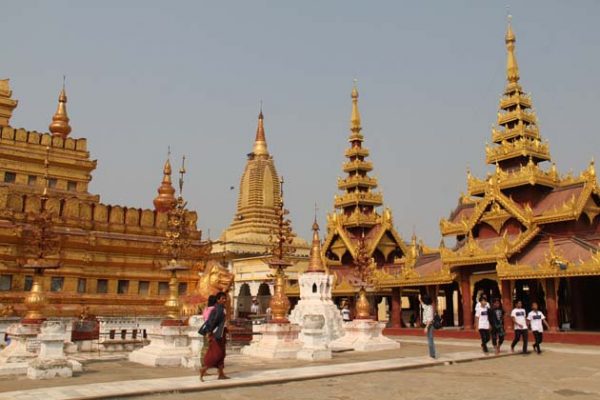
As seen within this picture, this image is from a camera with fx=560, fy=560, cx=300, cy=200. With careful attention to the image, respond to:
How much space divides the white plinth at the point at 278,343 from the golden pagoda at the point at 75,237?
13.3 meters

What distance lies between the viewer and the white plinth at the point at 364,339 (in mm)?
19297

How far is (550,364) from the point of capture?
1414 cm

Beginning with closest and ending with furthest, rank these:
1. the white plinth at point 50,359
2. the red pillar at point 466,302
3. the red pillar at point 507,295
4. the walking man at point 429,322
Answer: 1. the white plinth at point 50,359
2. the walking man at point 429,322
3. the red pillar at point 507,295
4. the red pillar at point 466,302

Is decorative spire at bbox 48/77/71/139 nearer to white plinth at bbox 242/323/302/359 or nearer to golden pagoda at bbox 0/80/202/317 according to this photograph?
golden pagoda at bbox 0/80/202/317

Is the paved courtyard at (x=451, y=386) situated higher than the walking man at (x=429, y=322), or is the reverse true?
the walking man at (x=429, y=322)

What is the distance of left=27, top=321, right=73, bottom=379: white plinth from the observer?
1152cm

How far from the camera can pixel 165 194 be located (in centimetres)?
3934

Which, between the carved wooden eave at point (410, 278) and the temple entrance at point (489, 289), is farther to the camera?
the temple entrance at point (489, 289)

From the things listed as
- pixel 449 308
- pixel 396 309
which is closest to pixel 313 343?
pixel 396 309

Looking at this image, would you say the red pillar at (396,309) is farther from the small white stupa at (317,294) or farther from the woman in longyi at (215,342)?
the woman in longyi at (215,342)

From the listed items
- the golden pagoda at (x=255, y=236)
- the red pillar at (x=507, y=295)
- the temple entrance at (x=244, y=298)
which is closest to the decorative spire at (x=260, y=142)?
the golden pagoda at (x=255, y=236)

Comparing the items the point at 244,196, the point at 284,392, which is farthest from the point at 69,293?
the point at 244,196

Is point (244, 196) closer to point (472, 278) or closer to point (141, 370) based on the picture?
point (472, 278)

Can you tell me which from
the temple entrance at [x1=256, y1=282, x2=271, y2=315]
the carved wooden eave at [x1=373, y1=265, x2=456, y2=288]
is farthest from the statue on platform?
the temple entrance at [x1=256, y1=282, x2=271, y2=315]
